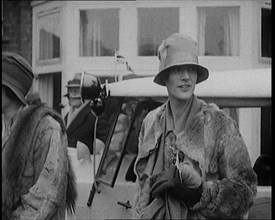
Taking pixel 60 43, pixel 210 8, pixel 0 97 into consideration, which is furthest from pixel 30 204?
pixel 60 43

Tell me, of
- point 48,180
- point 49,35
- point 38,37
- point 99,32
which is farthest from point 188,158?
point 38,37

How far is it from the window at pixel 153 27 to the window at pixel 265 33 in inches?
14.7

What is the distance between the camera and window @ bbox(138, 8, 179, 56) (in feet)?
9.50

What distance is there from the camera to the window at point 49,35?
3250mm

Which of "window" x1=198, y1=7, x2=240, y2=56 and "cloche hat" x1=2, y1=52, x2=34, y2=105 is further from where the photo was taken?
"window" x1=198, y1=7, x2=240, y2=56

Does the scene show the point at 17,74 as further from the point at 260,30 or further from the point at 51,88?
the point at 51,88

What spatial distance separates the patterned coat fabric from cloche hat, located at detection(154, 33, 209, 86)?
122 millimetres

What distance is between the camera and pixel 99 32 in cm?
318

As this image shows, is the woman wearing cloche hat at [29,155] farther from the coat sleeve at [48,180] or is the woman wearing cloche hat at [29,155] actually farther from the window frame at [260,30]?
the window frame at [260,30]

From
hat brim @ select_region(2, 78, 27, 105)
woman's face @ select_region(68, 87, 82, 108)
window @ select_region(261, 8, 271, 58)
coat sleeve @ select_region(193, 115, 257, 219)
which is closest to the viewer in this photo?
coat sleeve @ select_region(193, 115, 257, 219)

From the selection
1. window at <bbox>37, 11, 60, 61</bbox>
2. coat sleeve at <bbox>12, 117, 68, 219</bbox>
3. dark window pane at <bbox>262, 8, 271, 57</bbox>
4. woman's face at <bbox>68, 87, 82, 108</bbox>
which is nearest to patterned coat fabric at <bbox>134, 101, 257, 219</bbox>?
coat sleeve at <bbox>12, 117, 68, 219</bbox>

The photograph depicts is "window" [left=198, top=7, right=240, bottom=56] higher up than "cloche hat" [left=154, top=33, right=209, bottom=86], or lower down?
higher up

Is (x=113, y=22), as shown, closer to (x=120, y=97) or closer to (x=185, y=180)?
(x=120, y=97)

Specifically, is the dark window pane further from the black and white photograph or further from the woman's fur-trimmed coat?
the woman's fur-trimmed coat
